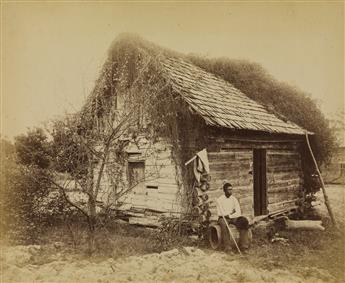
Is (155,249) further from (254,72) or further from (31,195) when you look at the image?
(254,72)

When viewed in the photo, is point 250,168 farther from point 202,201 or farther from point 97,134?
point 97,134

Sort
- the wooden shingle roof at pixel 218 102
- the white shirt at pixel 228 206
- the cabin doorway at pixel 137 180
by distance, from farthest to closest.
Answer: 1. the cabin doorway at pixel 137 180
2. the wooden shingle roof at pixel 218 102
3. the white shirt at pixel 228 206

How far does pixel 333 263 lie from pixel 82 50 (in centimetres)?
585

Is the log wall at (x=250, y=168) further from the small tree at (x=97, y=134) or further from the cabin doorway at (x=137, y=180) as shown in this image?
the cabin doorway at (x=137, y=180)

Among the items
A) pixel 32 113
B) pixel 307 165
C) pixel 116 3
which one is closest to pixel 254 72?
pixel 307 165

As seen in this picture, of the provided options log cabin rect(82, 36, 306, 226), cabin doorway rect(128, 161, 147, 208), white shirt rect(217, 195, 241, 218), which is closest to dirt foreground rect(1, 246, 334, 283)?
white shirt rect(217, 195, 241, 218)

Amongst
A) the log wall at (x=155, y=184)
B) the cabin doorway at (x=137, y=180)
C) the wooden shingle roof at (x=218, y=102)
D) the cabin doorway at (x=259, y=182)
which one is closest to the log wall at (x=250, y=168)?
the cabin doorway at (x=259, y=182)

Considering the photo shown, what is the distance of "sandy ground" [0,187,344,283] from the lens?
6.40m

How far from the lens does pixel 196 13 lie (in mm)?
7070

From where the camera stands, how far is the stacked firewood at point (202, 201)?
830cm

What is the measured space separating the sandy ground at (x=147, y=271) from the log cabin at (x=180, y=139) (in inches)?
55.2

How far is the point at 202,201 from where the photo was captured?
8.39 m

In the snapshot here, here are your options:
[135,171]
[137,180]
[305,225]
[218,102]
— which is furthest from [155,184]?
[305,225]

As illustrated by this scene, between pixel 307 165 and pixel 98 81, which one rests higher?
pixel 98 81
